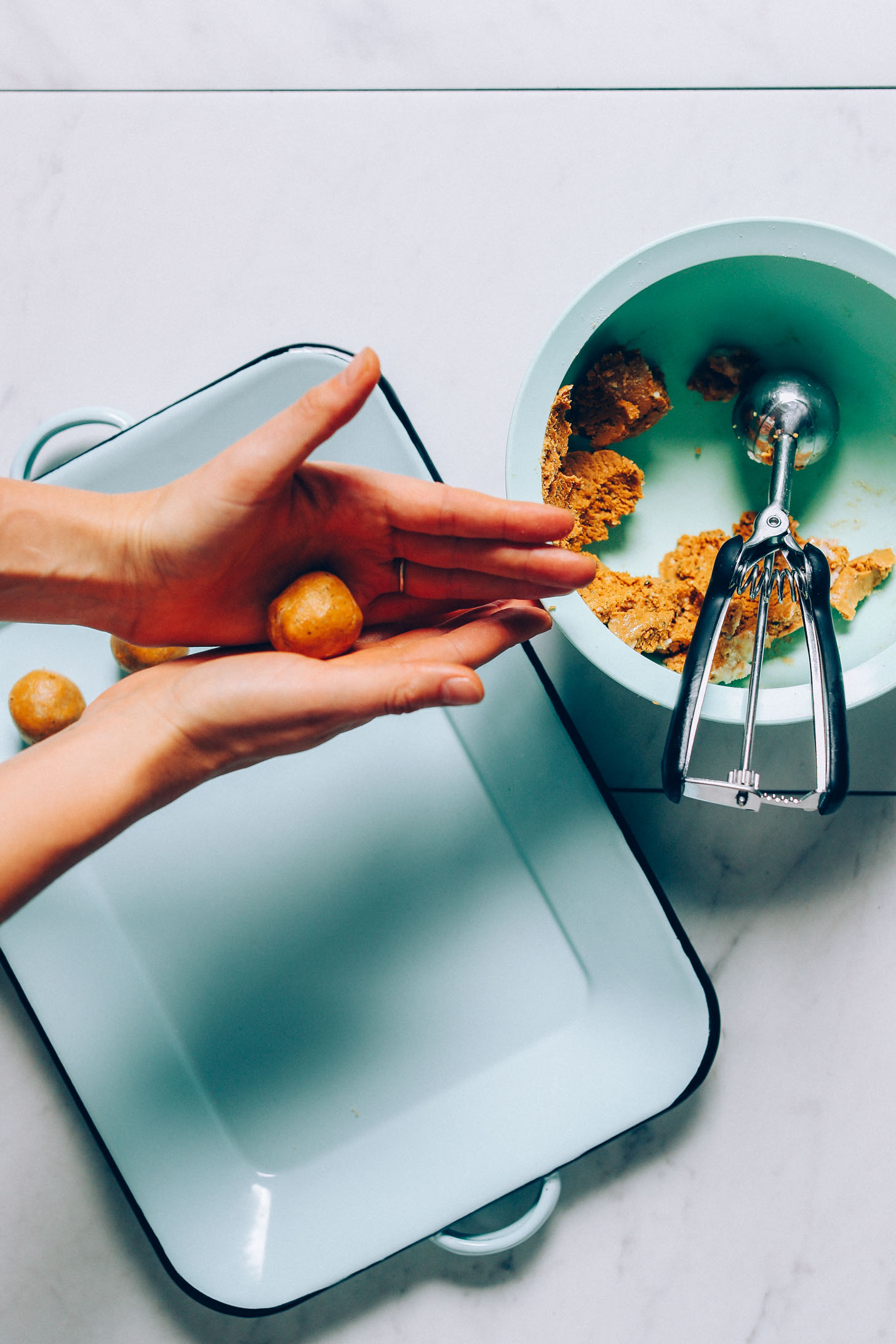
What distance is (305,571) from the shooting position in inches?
24.7

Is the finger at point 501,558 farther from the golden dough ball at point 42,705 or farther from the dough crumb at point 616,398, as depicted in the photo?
the golden dough ball at point 42,705

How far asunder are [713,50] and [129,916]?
2.74 ft

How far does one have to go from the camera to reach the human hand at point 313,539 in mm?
519

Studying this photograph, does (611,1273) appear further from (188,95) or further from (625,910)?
(188,95)

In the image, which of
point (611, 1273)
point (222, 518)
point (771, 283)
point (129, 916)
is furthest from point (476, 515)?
point (611, 1273)

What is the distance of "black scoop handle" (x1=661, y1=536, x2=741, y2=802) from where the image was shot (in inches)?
21.2

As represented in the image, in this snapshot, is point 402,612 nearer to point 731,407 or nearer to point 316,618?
point 316,618

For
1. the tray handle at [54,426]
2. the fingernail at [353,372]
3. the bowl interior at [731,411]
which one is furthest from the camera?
the tray handle at [54,426]

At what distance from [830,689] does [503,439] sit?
1.14 ft

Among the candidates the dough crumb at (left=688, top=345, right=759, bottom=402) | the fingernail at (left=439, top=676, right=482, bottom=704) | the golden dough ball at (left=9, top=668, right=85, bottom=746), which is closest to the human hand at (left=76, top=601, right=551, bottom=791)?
the fingernail at (left=439, top=676, right=482, bottom=704)

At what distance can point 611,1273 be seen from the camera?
2.57 ft

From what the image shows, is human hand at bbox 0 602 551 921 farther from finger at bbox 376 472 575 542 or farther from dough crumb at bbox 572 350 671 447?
dough crumb at bbox 572 350 671 447

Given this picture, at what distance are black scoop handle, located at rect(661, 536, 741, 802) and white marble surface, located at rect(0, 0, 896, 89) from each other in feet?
1.51

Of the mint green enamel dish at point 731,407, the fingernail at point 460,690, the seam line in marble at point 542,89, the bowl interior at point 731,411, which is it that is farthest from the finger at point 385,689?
the seam line in marble at point 542,89
